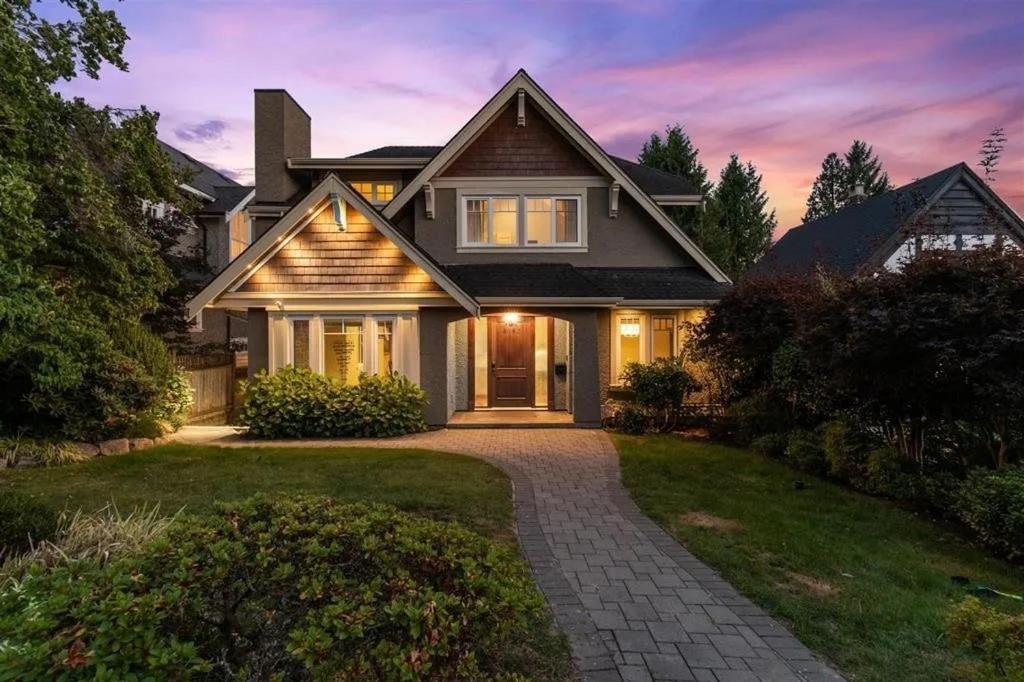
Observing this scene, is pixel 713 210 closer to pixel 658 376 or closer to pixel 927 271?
pixel 658 376

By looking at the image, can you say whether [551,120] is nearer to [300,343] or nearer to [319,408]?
[300,343]

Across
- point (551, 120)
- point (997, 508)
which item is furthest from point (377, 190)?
point (997, 508)

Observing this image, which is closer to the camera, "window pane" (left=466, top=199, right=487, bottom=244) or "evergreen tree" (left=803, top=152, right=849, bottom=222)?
"window pane" (left=466, top=199, right=487, bottom=244)

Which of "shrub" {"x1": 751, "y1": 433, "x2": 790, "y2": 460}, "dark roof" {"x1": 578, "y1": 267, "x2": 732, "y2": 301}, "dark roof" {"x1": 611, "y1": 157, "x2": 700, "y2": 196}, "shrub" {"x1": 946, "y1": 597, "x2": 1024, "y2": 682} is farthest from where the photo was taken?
"dark roof" {"x1": 611, "y1": 157, "x2": 700, "y2": 196}

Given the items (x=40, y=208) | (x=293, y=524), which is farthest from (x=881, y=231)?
(x=40, y=208)

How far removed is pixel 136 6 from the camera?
9398 mm

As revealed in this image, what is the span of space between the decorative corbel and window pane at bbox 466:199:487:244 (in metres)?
0.95

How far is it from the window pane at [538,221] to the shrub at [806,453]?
7736mm

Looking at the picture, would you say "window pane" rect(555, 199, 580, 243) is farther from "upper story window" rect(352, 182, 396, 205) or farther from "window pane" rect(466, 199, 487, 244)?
"upper story window" rect(352, 182, 396, 205)

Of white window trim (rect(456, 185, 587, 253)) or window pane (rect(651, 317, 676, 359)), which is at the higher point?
white window trim (rect(456, 185, 587, 253))

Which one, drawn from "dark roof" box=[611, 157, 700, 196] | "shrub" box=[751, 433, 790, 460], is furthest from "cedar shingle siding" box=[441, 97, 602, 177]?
"shrub" box=[751, 433, 790, 460]

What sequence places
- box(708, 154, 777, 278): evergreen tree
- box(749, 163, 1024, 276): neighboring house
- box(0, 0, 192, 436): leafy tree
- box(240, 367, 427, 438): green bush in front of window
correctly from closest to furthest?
box(0, 0, 192, 436): leafy tree → box(240, 367, 427, 438): green bush in front of window → box(749, 163, 1024, 276): neighboring house → box(708, 154, 777, 278): evergreen tree

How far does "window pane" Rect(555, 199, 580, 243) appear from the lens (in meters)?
14.0

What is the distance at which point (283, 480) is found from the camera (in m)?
7.61
